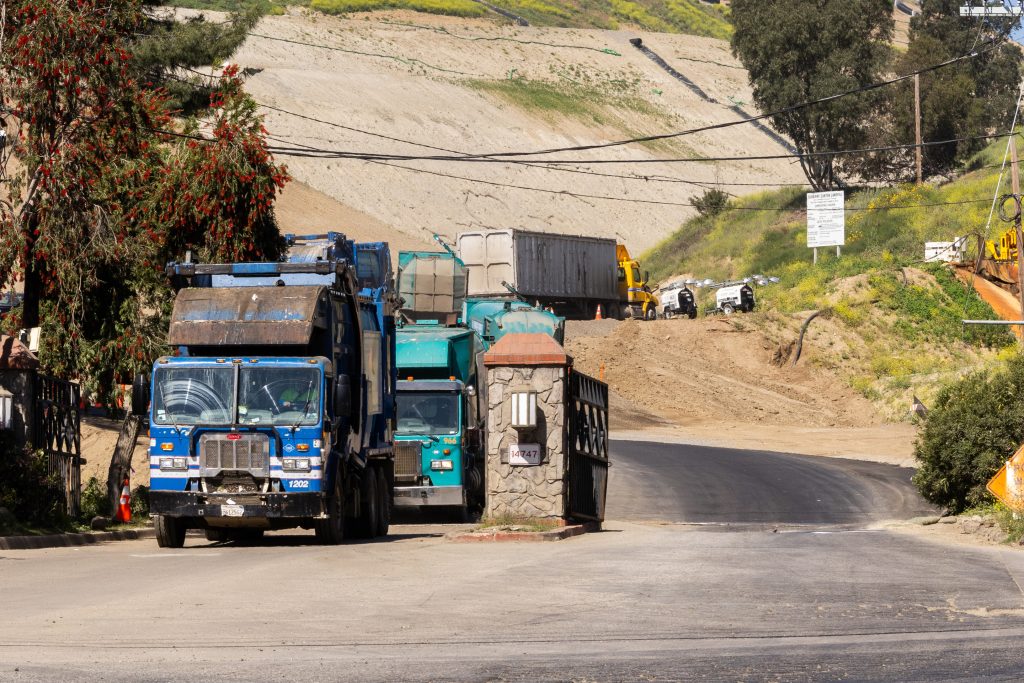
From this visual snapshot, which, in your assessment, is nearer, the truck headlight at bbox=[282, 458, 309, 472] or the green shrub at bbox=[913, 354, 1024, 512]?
the truck headlight at bbox=[282, 458, 309, 472]

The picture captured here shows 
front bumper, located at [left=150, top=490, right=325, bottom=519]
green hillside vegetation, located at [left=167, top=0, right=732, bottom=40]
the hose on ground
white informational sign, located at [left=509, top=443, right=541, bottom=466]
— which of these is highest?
green hillside vegetation, located at [left=167, top=0, right=732, bottom=40]

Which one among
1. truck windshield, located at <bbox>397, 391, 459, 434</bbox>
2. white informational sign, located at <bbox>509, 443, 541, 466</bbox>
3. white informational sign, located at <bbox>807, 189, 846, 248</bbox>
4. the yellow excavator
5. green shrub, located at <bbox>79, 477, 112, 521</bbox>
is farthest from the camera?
white informational sign, located at <bbox>807, 189, 846, 248</bbox>

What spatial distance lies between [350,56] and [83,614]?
118 meters

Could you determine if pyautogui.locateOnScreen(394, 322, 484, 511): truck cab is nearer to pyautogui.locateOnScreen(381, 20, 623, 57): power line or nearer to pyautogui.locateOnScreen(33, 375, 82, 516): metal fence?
pyautogui.locateOnScreen(33, 375, 82, 516): metal fence

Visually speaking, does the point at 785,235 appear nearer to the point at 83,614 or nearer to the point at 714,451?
Result: the point at 714,451

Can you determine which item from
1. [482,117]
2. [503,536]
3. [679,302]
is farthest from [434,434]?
[482,117]

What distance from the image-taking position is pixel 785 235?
8419 cm

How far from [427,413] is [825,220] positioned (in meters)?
48.8

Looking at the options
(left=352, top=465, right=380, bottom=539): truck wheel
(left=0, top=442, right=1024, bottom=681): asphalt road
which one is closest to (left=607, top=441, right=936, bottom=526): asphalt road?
(left=352, top=465, right=380, bottom=539): truck wheel

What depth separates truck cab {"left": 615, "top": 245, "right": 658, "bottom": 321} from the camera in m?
66.6

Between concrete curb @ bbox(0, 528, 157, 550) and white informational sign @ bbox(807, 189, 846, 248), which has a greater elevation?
white informational sign @ bbox(807, 189, 846, 248)

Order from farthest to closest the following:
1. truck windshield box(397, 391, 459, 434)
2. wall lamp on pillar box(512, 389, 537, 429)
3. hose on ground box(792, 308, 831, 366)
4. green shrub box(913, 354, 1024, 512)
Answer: hose on ground box(792, 308, 831, 366) → truck windshield box(397, 391, 459, 434) → green shrub box(913, 354, 1024, 512) → wall lamp on pillar box(512, 389, 537, 429)

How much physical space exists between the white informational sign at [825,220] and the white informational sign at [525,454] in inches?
2051

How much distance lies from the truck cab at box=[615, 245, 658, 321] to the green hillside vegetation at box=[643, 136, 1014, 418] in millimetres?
5366
